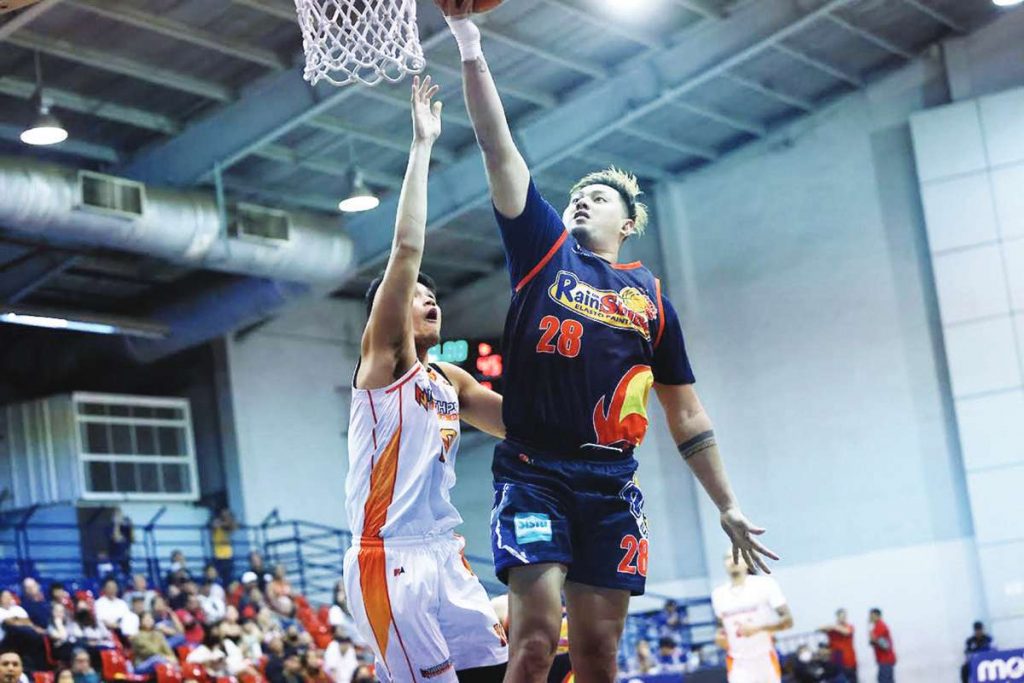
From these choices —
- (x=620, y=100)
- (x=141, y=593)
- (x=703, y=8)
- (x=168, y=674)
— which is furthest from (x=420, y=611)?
(x=620, y=100)

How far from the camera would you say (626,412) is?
18.8ft

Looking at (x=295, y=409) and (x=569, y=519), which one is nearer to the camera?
(x=569, y=519)

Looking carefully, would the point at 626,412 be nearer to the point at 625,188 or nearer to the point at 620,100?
the point at 625,188

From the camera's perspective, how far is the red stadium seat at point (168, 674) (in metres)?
15.8

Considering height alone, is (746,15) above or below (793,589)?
above

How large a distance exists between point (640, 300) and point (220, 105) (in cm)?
1520

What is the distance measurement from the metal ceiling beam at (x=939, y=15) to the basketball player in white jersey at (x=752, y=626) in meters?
13.2

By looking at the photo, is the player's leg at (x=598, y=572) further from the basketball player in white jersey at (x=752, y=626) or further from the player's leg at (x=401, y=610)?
the basketball player in white jersey at (x=752, y=626)

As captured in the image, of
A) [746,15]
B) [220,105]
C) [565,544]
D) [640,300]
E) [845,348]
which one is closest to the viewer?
[565,544]

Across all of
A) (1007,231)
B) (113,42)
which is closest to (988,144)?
(1007,231)

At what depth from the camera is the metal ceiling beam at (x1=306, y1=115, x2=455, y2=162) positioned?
21344 mm

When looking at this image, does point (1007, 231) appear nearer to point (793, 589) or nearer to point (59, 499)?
point (793, 589)

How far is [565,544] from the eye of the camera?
17.8 ft

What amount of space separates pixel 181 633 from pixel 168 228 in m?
5.57
